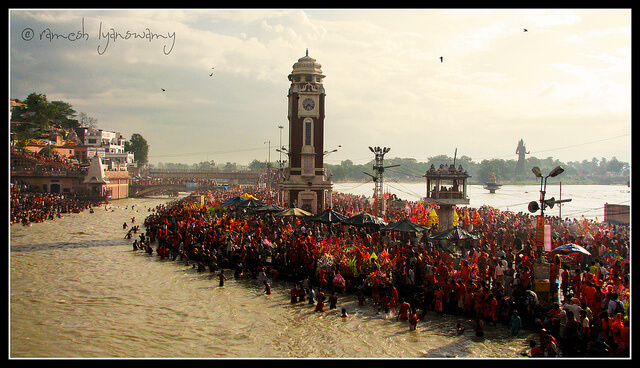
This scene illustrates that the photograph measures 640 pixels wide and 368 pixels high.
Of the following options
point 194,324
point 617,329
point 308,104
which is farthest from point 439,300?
point 308,104

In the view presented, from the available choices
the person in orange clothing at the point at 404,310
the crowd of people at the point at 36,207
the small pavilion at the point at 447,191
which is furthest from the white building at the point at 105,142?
the person in orange clothing at the point at 404,310

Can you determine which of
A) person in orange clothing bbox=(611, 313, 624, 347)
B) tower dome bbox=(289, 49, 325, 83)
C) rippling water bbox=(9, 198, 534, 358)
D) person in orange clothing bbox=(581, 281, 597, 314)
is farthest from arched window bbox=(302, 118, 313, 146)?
person in orange clothing bbox=(611, 313, 624, 347)

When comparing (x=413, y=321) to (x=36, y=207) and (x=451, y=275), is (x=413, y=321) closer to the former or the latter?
(x=451, y=275)

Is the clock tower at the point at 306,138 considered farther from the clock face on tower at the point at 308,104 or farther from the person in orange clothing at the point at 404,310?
the person in orange clothing at the point at 404,310

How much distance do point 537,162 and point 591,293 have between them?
19482 cm

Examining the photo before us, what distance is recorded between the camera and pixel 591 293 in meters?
13.1

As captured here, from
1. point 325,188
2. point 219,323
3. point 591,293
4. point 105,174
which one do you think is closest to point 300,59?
point 325,188

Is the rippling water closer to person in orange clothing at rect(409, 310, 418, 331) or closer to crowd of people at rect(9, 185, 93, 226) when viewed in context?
person in orange clothing at rect(409, 310, 418, 331)

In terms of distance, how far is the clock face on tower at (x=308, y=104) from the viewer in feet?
124

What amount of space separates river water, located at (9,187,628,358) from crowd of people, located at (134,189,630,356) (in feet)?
1.86

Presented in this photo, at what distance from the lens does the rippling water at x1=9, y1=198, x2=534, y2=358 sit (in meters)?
13.7

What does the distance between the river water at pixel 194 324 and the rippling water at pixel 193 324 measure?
3cm

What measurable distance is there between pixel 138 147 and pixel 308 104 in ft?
393
